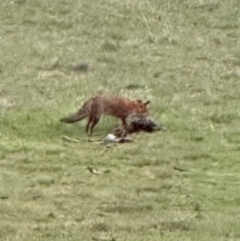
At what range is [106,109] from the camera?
10984 millimetres

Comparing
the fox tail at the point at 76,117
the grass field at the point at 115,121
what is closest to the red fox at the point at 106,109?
the fox tail at the point at 76,117

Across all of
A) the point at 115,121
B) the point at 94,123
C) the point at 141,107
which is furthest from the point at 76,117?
the point at 141,107

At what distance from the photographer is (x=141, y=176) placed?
980 centimetres

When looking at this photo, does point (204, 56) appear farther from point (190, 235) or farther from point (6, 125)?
point (190, 235)

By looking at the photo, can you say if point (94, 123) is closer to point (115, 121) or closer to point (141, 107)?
point (115, 121)

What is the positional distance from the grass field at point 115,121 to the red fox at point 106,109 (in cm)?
15

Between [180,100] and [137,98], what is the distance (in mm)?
439

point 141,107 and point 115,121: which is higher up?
point 141,107

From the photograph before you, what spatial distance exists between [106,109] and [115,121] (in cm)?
29

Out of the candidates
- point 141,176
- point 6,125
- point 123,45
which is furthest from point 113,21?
point 141,176

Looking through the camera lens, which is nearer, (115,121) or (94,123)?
(94,123)

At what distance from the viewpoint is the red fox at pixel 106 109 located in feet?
35.9

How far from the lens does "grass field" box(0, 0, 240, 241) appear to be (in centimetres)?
860

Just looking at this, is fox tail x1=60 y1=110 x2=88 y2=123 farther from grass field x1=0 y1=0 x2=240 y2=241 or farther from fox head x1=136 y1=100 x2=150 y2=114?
fox head x1=136 y1=100 x2=150 y2=114
